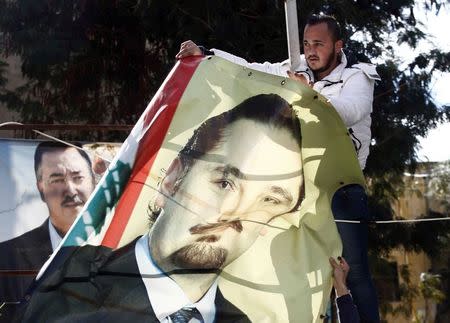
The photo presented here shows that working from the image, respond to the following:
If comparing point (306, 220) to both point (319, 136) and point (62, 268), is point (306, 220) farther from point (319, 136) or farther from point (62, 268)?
point (62, 268)

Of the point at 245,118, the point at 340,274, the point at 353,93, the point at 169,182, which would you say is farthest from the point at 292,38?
the point at 340,274

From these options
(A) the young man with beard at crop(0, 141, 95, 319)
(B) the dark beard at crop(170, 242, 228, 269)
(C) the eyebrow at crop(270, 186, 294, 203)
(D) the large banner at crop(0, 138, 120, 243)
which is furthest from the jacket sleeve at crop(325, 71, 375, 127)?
(A) the young man with beard at crop(0, 141, 95, 319)

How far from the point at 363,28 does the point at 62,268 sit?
294 inches

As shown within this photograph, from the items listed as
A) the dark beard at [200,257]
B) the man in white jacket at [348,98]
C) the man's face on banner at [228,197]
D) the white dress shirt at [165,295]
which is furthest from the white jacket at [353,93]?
the white dress shirt at [165,295]

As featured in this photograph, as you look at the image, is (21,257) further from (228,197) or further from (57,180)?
(228,197)

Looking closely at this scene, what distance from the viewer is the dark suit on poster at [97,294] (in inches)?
143

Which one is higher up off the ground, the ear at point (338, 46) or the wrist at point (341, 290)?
the ear at point (338, 46)

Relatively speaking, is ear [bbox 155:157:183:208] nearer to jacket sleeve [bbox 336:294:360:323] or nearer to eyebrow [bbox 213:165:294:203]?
eyebrow [bbox 213:165:294:203]

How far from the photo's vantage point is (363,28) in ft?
35.0

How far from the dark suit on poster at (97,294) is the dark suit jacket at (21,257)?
374cm

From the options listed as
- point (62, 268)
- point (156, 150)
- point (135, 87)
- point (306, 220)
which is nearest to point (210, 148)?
point (156, 150)

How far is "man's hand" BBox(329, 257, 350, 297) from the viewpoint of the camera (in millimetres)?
3820

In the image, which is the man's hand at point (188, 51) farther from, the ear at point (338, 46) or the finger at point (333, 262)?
the finger at point (333, 262)

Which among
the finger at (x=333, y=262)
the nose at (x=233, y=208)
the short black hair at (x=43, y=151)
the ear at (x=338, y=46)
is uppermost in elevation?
the ear at (x=338, y=46)
